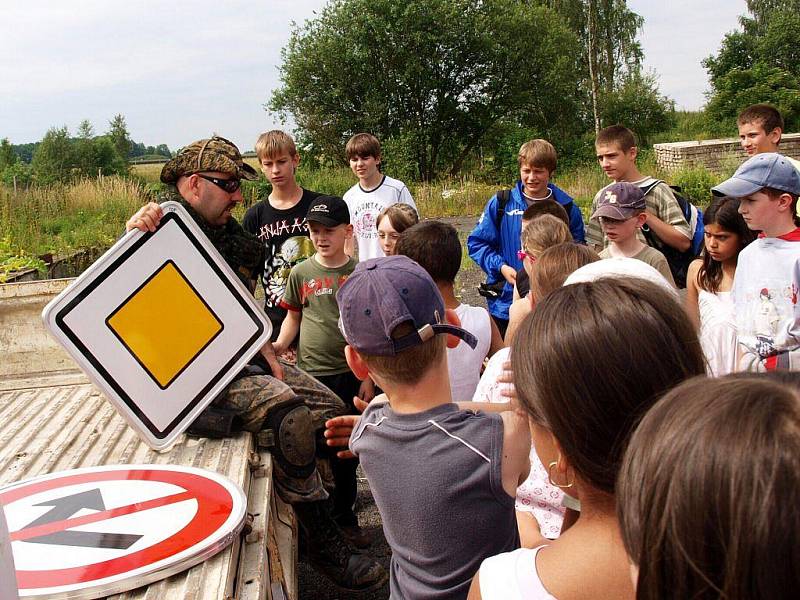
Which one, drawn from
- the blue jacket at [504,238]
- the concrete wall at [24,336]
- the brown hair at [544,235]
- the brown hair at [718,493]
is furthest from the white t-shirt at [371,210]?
the brown hair at [718,493]

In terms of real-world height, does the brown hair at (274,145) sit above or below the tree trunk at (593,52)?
below

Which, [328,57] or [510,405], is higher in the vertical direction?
[328,57]

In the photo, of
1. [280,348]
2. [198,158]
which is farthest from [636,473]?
[280,348]

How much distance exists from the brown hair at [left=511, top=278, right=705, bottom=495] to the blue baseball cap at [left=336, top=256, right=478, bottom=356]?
1.86 feet

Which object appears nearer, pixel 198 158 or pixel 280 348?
pixel 198 158

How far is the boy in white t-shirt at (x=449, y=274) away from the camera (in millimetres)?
3320

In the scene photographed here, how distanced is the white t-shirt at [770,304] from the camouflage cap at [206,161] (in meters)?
2.48

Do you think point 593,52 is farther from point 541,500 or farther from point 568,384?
point 568,384

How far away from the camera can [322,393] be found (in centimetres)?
368

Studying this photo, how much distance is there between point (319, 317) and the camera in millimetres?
4207

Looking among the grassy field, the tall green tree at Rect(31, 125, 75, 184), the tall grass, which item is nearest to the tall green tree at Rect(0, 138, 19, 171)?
the tall green tree at Rect(31, 125, 75, 184)

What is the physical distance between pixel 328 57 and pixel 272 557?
3436 cm

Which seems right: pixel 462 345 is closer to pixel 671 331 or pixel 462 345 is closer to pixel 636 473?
pixel 671 331

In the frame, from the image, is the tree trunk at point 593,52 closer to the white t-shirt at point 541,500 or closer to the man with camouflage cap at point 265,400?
the man with camouflage cap at point 265,400
